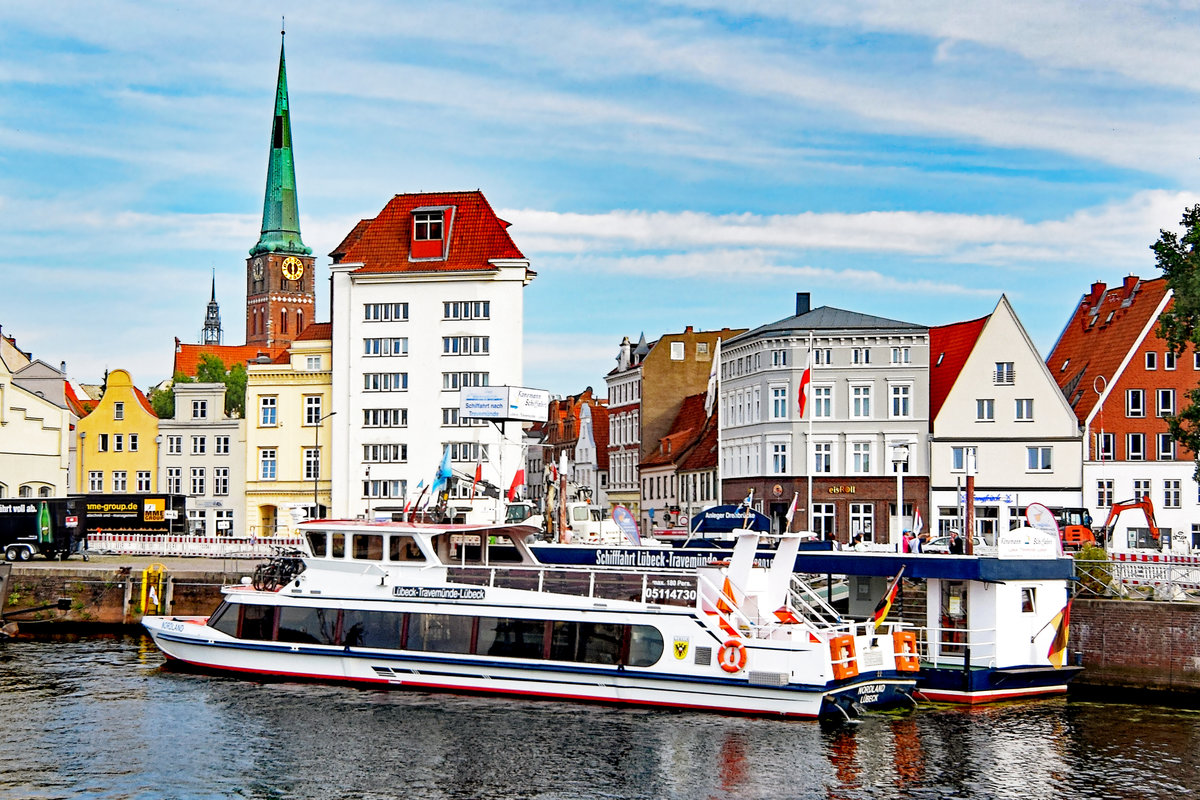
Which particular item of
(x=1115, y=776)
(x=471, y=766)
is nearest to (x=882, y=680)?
(x=1115, y=776)

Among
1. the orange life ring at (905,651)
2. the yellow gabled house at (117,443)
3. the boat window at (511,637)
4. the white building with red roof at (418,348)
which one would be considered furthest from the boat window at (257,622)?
the yellow gabled house at (117,443)

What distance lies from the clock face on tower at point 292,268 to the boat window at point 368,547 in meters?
149

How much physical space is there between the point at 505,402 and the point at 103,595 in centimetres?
1811

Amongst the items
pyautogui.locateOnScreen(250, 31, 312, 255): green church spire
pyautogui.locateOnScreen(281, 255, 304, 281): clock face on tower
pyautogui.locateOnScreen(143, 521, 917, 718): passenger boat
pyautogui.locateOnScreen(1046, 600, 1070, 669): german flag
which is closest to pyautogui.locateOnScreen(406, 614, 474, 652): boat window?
pyautogui.locateOnScreen(143, 521, 917, 718): passenger boat

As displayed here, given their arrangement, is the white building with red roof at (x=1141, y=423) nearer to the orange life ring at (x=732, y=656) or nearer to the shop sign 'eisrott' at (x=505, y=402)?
the shop sign 'eisrott' at (x=505, y=402)

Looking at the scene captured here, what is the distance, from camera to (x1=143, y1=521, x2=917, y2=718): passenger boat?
32562 mm

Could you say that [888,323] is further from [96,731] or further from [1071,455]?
[96,731]

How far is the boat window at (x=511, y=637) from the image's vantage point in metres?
34.6

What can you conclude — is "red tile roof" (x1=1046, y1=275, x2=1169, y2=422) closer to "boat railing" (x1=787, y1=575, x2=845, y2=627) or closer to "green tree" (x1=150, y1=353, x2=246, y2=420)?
"boat railing" (x1=787, y1=575, x2=845, y2=627)

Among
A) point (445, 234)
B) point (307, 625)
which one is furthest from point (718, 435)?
point (307, 625)

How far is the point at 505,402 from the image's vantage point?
6016 centimetres

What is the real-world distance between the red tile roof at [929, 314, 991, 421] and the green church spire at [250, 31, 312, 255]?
84804 millimetres

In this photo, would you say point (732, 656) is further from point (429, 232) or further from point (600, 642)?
point (429, 232)

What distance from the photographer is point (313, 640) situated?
121 ft
